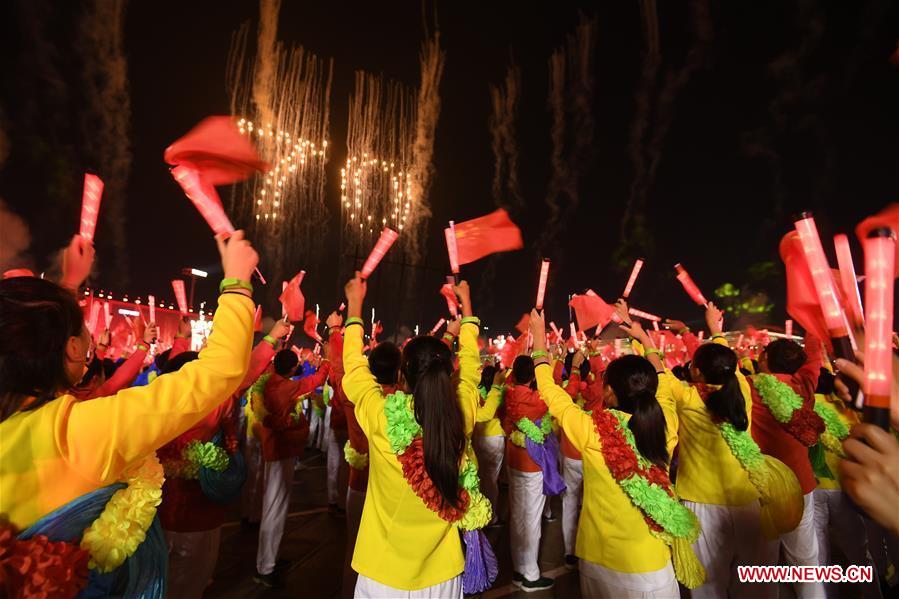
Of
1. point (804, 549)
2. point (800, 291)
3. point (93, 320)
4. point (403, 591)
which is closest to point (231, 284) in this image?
point (403, 591)

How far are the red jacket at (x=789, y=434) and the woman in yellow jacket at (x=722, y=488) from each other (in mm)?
1126

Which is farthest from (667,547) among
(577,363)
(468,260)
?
(577,363)

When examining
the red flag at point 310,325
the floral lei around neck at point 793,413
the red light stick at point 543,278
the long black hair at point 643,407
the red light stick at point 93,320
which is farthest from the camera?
the red flag at point 310,325

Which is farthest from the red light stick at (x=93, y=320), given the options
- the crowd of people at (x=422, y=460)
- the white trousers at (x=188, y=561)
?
the white trousers at (x=188, y=561)

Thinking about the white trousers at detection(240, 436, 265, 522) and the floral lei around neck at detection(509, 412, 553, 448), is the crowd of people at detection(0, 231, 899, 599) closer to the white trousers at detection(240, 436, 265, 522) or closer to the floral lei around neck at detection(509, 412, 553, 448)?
the floral lei around neck at detection(509, 412, 553, 448)

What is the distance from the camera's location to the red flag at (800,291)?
6.17 ft

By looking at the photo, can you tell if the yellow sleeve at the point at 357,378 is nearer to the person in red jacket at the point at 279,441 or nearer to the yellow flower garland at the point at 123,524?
the yellow flower garland at the point at 123,524

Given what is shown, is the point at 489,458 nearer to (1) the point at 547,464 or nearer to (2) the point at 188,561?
(1) the point at 547,464

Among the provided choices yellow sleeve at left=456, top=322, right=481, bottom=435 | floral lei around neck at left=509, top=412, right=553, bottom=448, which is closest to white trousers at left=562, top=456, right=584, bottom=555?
floral lei around neck at left=509, top=412, right=553, bottom=448

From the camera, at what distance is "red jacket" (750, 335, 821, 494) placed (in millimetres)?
4199

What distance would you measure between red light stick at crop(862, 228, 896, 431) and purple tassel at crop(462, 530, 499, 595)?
2636mm

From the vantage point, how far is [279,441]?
17.2 ft

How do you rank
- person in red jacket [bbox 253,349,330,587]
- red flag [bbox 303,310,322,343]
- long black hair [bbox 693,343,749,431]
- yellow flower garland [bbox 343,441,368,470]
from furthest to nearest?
red flag [bbox 303,310,322,343], person in red jacket [bbox 253,349,330,587], yellow flower garland [bbox 343,441,368,470], long black hair [bbox 693,343,749,431]

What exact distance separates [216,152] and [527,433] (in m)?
4.48
